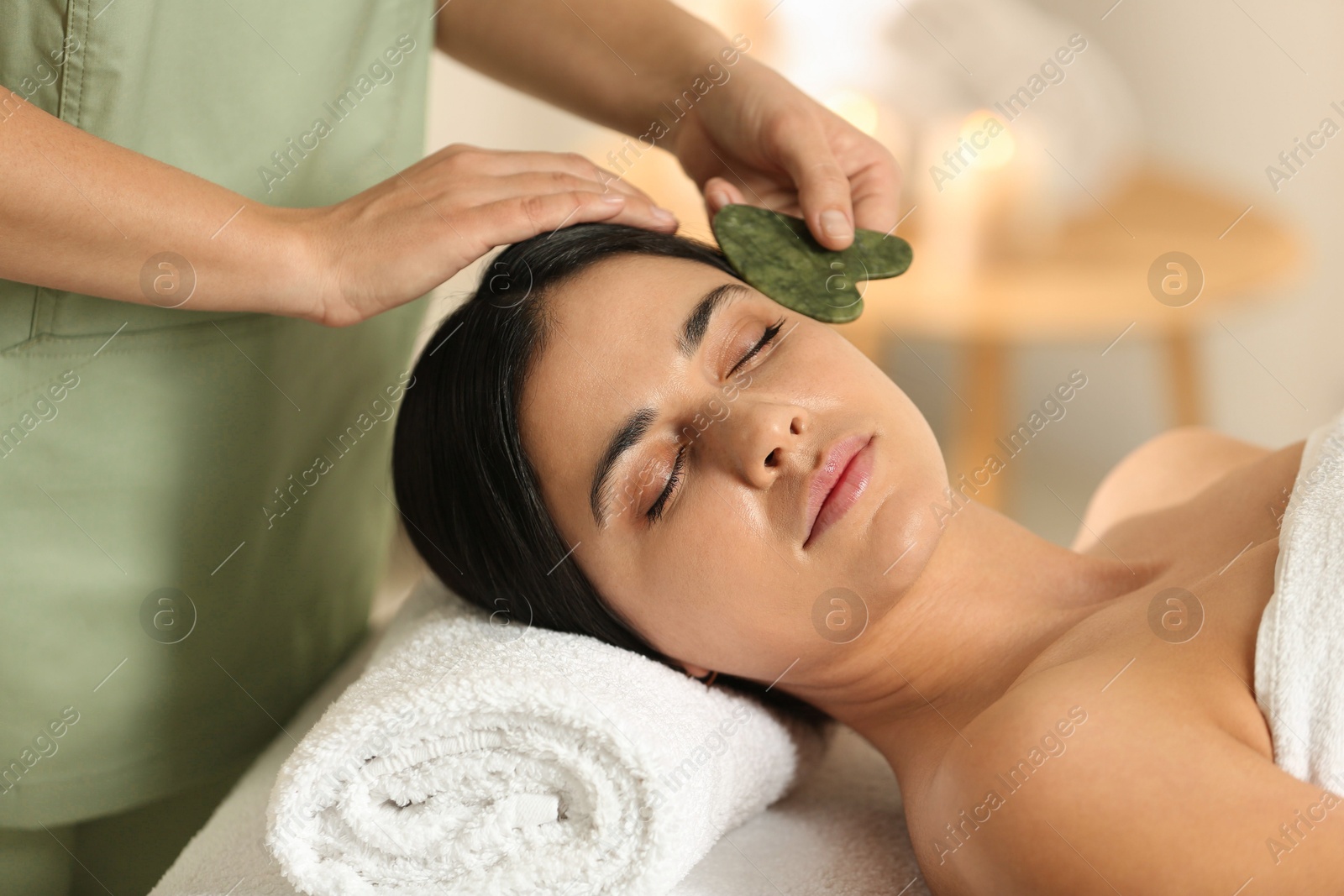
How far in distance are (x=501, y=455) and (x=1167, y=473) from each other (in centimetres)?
96

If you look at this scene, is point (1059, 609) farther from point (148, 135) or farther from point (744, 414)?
point (148, 135)

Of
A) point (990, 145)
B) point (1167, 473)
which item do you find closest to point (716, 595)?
point (1167, 473)

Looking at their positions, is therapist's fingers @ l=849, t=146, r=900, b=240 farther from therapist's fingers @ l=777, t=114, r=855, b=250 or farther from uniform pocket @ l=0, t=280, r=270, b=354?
uniform pocket @ l=0, t=280, r=270, b=354

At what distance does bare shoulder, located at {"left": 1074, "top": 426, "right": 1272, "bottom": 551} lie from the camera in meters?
1.44

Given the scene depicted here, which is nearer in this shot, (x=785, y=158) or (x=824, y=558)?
(x=824, y=558)

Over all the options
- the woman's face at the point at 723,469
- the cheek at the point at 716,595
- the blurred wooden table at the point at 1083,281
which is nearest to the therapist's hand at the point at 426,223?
the woman's face at the point at 723,469

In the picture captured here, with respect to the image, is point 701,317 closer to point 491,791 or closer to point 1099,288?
point 491,791

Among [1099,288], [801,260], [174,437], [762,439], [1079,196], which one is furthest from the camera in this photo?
[1079,196]

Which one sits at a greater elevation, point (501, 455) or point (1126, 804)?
point (1126, 804)

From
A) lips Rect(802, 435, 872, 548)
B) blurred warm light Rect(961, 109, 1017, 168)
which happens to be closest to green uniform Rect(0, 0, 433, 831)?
lips Rect(802, 435, 872, 548)

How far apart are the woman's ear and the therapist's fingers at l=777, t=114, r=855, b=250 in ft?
1.58

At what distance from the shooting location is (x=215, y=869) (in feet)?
3.05

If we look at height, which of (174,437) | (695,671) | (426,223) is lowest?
(174,437)

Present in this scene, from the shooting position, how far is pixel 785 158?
47.8 inches
